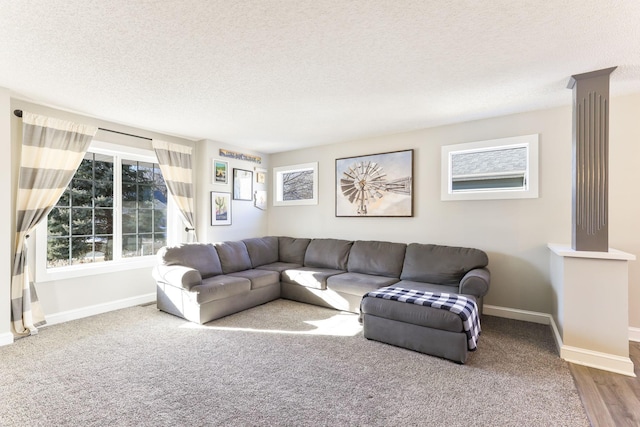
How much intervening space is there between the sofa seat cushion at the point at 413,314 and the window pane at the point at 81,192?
11.8 ft

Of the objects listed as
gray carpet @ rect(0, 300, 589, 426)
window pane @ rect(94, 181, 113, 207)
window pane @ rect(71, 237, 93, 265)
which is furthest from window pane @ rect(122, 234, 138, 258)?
gray carpet @ rect(0, 300, 589, 426)

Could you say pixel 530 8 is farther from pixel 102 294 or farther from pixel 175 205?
pixel 102 294

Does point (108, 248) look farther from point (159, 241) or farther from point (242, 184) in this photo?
point (242, 184)

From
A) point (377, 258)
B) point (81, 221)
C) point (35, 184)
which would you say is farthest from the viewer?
point (377, 258)

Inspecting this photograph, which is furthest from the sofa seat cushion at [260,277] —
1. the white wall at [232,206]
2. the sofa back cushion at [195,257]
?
the white wall at [232,206]

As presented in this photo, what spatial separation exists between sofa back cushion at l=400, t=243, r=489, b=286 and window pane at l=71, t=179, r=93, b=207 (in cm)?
414

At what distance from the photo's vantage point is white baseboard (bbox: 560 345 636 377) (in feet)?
7.88

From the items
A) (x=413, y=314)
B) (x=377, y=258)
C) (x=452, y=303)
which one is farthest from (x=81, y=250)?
(x=452, y=303)

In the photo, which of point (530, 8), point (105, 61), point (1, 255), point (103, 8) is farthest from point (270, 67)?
point (1, 255)

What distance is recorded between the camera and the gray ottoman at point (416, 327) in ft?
8.34

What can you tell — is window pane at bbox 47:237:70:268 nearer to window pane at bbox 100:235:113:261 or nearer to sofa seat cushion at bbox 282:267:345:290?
window pane at bbox 100:235:113:261

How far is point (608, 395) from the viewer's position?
212 centimetres

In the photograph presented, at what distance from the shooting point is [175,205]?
4.64m

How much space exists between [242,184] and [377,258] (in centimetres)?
276
